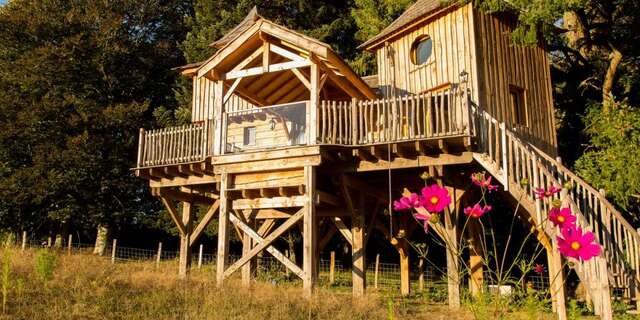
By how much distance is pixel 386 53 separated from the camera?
1692cm

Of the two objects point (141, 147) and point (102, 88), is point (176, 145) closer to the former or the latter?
point (141, 147)

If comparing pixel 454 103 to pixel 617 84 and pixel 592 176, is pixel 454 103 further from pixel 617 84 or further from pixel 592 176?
pixel 617 84

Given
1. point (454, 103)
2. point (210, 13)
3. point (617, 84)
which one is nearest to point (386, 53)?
point (454, 103)

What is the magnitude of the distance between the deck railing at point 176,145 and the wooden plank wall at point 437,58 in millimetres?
5919

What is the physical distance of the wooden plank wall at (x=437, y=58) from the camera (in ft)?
48.6

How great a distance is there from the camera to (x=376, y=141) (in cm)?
1187

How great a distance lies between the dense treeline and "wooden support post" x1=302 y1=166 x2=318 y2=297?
12.3 meters

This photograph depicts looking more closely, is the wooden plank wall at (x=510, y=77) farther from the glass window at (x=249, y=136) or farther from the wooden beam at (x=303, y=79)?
the glass window at (x=249, y=136)

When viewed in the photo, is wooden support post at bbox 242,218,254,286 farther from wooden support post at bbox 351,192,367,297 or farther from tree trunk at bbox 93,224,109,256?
tree trunk at bbox 93,224,109,256

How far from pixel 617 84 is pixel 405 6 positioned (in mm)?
9828

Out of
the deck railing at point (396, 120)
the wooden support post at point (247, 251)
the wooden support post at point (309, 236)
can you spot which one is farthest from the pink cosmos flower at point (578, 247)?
the wooden support post at point (247, 251)

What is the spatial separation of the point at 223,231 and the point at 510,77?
29.6 feet

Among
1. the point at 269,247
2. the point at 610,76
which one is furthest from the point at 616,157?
the point at 269,247

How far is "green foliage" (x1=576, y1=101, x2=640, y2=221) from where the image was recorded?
585 inches
